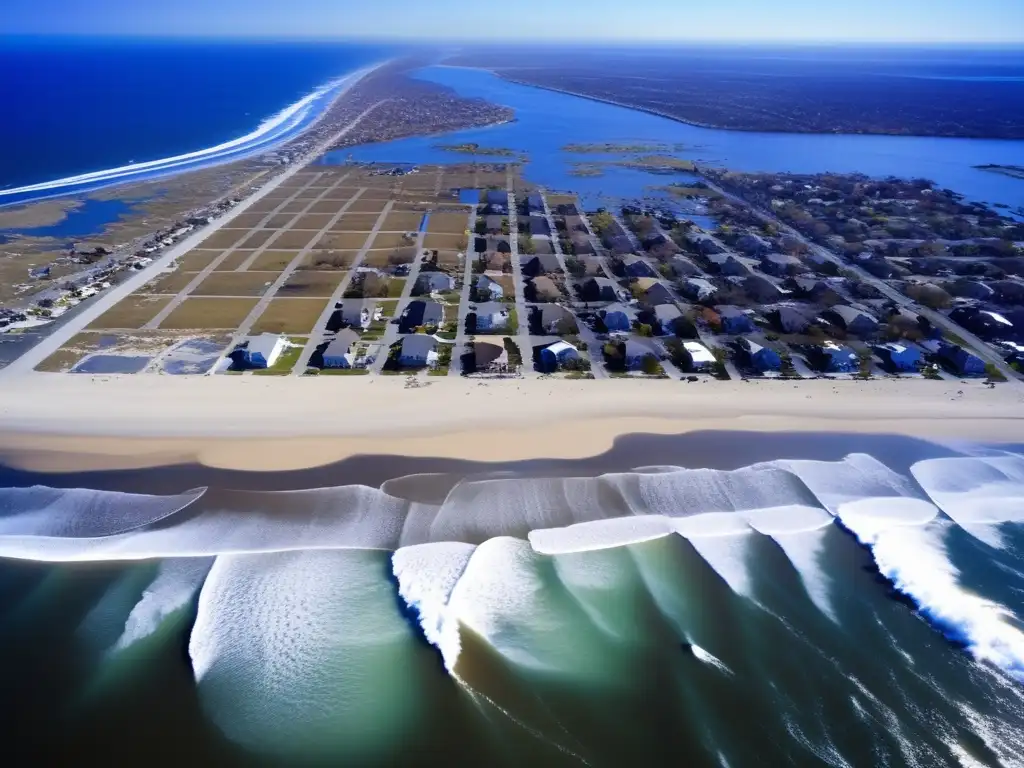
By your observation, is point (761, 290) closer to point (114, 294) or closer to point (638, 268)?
point (638, 268)

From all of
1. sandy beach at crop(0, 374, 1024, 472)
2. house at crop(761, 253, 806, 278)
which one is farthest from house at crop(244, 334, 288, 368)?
house at crop(761, 253, 806, 278)

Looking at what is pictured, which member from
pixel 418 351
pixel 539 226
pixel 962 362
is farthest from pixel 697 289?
pixel 418 351

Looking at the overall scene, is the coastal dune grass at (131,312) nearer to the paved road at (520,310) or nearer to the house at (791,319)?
the paved road at (520,310)

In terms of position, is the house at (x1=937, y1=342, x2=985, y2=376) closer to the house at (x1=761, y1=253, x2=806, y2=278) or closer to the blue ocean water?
the house at (x1=761, y1=253, x2=806, y2=278)

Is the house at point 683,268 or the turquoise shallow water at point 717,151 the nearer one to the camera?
the house at point 683,268

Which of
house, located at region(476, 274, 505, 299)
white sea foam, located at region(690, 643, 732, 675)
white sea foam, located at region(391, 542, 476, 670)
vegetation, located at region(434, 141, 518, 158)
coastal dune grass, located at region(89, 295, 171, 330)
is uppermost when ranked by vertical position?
vegetation, located at region(434, 141, 518, 158)

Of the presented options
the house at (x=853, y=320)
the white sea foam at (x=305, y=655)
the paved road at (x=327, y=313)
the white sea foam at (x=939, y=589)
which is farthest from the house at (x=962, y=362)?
the paved road at (x=327, y=313)

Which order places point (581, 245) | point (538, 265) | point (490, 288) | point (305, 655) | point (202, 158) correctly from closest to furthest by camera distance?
point (305, 655)
point (490, 288)
point (538, 265)
point (581, 245)
point (202, 158)
